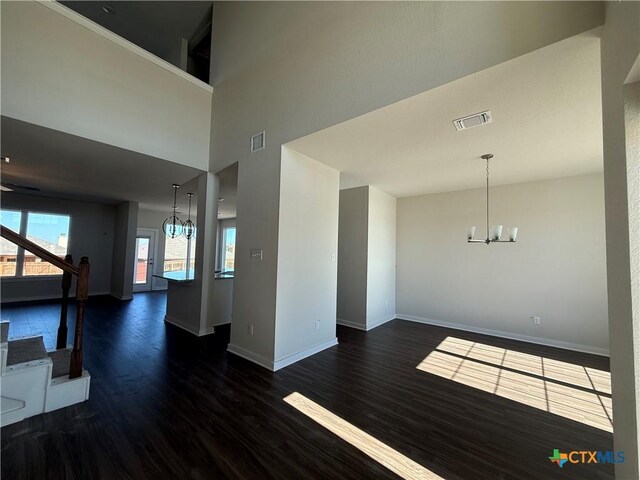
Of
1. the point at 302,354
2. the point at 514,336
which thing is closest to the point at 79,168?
the point at 302,354

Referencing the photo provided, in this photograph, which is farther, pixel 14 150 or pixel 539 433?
pixel 14 150

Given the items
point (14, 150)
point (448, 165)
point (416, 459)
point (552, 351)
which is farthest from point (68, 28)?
point (552, 351)

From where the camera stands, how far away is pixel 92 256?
7.78 m

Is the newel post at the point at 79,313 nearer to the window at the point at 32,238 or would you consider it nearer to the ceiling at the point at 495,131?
the ceiling at the point at 495,131

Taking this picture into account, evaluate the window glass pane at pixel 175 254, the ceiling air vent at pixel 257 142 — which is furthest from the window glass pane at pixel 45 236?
the ceiling air vent at pixel 257 142

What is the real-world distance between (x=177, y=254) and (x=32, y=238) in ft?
12.0

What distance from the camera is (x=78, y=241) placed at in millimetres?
7551

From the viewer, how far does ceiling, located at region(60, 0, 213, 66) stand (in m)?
5.22

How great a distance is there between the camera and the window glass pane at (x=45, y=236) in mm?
6805

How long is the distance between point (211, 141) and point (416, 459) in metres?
4.90

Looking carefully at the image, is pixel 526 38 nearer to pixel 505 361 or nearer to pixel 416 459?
pixel 416 459

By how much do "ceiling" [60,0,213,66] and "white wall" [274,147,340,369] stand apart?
437 centimetres

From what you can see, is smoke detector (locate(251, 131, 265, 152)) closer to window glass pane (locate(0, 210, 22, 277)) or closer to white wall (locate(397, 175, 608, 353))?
white wall (locate(397, 175, 608, 353))

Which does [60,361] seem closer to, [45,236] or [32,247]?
[32,247]
